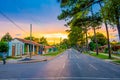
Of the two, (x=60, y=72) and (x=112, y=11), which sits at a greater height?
(x=112, y=11)

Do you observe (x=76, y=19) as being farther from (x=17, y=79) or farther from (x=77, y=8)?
(x=17, y=79)

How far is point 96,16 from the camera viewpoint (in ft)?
150

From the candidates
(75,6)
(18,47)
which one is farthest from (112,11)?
(18,47)

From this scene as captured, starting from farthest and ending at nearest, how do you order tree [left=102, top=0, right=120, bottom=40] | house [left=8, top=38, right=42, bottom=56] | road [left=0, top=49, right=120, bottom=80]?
house [left=8, top=38, right=42, bottom=56]
tree [left=102, top=0, right=120, bottom=40]
road [left=0, top=49, right=120, bottom=80]

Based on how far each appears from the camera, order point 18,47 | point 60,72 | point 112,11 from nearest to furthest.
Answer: point 60,72 < point 112,11 < point 18,47

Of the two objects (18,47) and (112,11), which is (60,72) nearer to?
(112,11)

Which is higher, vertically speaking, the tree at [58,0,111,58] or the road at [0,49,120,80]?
the tree at [58,0,111,58]

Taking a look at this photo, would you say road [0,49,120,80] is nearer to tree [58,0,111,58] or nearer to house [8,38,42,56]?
tree [58,0,111,58]

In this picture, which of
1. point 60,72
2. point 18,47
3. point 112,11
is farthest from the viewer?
point 18,47

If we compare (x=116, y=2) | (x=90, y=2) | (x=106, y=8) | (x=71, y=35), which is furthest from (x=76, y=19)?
(x=71, y=35)

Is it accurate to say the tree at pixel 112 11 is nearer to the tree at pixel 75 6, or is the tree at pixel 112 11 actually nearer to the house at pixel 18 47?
the tree at pixel 75 6

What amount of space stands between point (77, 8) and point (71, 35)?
9458cm

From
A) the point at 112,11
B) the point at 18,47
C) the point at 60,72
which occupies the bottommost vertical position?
the point at 60,72

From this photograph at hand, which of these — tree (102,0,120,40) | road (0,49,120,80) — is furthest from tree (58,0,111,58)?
road (0,49,120,80)
